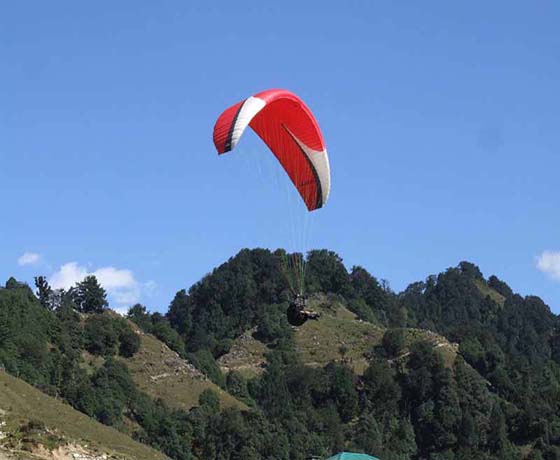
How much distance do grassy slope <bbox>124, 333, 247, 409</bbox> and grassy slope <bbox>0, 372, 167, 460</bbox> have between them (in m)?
39.3

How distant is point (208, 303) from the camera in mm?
189500

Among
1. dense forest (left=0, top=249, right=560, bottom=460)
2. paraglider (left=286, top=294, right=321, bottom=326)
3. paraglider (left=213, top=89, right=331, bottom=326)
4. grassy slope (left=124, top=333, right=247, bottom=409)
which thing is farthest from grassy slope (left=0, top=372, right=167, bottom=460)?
grassy slope (left=124, top=333, right=247, bottom=409)

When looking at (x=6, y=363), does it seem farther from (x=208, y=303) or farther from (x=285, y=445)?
(x=208, y=303)

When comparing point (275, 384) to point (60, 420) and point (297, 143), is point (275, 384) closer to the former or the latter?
point (60, 420)

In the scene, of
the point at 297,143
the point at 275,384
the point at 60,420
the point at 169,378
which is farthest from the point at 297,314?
the point at 275,384

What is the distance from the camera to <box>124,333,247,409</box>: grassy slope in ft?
397

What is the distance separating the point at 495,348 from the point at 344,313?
25.2 metres

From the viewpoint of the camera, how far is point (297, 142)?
44.0 m

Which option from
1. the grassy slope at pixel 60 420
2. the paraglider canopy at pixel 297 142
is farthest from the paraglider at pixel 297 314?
the grassy slope at pixel 60 420

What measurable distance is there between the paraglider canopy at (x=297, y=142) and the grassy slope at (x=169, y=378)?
77473 millimetres

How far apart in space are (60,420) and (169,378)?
51.3m

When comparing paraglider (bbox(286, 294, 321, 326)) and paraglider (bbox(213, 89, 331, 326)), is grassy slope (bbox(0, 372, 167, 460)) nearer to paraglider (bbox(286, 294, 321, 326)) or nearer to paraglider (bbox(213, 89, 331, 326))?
paraglider (bbox(213, 89, 331, 326))

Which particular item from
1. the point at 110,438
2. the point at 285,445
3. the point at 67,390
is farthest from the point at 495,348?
the point at 110,438

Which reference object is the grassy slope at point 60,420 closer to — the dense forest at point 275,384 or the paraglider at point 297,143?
the dense forest at point 275,384
